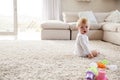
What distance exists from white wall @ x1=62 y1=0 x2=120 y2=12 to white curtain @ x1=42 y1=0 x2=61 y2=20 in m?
0.26

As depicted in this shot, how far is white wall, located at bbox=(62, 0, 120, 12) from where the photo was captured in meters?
6.65

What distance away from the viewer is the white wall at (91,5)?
21.8 feet

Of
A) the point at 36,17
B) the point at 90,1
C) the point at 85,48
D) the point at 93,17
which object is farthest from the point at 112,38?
the point at 36,17

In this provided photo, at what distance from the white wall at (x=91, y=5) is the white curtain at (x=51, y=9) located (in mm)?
256

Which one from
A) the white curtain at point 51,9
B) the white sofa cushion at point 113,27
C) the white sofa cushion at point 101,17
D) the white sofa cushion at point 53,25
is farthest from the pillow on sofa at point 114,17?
the white curtain at point 51,9

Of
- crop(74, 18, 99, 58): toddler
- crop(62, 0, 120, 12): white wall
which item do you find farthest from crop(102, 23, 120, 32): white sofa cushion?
crop(62, 0, 120, 12): white wall

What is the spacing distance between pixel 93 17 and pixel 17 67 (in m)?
3.96

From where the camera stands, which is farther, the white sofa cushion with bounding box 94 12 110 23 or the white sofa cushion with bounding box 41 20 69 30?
the white sofa cushion with bounding box 94 12 110 23

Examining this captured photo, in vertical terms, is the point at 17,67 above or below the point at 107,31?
below

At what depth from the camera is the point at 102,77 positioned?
177 centimetres

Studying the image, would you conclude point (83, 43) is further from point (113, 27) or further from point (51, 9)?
point (51, 9)

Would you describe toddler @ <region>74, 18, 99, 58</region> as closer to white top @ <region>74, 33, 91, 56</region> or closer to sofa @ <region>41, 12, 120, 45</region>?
white top @ <region>74, 33, 91, 56</region>

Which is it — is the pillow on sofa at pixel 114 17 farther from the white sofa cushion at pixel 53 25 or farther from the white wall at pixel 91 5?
the white sofa cushion at pixel 53 25

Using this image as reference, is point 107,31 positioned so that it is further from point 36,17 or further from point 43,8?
point 36,17
